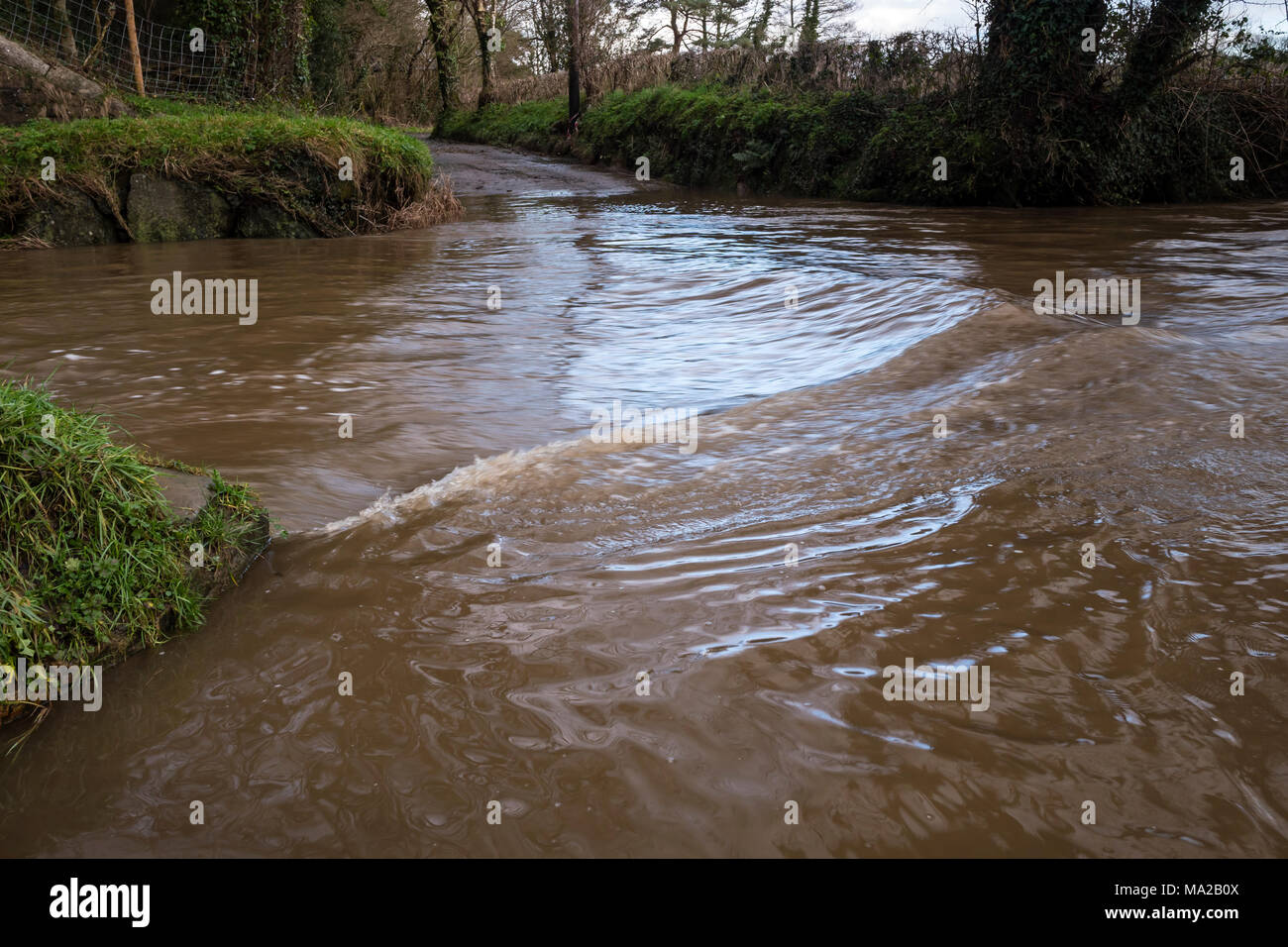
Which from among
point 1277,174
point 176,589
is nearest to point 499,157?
point 1277,174

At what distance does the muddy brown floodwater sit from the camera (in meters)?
1.84

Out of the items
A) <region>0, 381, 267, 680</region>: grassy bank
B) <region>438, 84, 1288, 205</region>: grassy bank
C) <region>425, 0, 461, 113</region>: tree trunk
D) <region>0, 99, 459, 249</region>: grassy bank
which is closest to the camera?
<region>0, 381, 267, 680</region>: grassy bank

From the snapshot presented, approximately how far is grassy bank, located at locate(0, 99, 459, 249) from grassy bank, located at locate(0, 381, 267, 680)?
8.42m

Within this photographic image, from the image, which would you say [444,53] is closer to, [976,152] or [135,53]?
[135,53]

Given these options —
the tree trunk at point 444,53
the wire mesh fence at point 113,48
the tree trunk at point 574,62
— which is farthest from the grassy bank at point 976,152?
the tree trunk at point 444,53

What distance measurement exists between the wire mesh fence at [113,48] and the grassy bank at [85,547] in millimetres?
14504

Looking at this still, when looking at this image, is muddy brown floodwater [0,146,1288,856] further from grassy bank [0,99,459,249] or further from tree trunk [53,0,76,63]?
tree trunk [53,0,76,63]

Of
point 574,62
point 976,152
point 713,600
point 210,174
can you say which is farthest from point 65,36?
point 713,600

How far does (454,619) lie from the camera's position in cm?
252

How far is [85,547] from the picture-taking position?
8.00ft

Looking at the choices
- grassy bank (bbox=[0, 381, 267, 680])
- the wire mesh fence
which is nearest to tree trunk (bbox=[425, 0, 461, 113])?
the wire mesh fence

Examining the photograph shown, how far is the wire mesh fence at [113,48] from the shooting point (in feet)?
47.2
